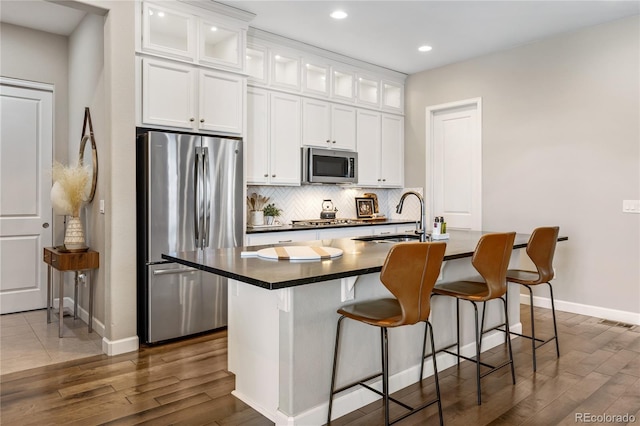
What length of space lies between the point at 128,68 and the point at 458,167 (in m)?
4.01

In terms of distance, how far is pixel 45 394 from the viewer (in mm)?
2625

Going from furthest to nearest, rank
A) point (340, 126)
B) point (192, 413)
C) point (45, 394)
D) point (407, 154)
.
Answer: point (407, 154)
point (340, 126)
point (45, 394)
point (192, 413)

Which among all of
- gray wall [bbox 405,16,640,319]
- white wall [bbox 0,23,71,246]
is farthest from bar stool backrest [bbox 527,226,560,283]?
white wall [bbox 0,23,71,246]

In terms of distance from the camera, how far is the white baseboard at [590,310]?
4.20 meters

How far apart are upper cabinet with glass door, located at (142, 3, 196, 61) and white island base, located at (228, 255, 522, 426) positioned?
2.23 m

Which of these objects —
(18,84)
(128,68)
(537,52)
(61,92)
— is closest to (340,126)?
(537,52)

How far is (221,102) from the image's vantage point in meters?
4.00

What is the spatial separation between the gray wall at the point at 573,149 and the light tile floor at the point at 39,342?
4.45 metres

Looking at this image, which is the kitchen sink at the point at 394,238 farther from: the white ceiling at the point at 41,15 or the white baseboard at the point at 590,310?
the white ceiling at the point at 41,15

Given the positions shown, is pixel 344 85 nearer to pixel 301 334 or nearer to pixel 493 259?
pixel 493 259

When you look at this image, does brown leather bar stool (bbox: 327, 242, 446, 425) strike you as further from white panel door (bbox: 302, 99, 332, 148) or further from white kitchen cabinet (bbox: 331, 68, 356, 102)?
white kitchen cabinet (bbox: 331, 68, 356, 102)

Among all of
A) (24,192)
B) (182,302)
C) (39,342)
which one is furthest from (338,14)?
(39,342)

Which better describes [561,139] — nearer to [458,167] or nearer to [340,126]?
[458,167]

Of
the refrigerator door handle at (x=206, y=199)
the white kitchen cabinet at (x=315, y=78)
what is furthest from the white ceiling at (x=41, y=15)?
the white kitchen cabinet at (x=315, y=78)
